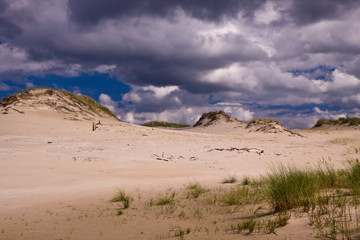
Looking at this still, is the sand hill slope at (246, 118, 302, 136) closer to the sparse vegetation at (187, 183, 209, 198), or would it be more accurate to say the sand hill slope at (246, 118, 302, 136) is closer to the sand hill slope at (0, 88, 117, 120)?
the sand hill slope at (0, 88, 117, 120)

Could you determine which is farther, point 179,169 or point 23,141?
point 23,141

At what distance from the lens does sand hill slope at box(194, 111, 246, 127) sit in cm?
3004

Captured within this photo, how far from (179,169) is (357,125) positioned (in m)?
25.5

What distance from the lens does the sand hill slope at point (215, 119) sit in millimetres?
30038

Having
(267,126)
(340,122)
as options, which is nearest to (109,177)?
(267,126)

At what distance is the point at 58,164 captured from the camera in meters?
10.0

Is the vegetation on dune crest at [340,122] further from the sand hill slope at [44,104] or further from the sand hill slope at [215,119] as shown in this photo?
the sand hill slope at [44,104]

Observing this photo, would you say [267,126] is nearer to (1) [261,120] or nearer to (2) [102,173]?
(1) [261,120]

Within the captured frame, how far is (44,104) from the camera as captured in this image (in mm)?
20531

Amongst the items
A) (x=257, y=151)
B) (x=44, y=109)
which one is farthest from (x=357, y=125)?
(x=44, y=109)

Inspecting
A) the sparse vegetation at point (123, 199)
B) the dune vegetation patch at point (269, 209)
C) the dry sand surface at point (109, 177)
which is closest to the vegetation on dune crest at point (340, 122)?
the dry sand surface at point (109, 177)

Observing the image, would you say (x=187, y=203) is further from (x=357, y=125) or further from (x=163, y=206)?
(x=357, y=125)

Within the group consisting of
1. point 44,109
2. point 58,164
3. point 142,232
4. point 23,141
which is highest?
point 44,109

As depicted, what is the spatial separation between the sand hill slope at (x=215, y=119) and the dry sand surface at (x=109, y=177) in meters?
11.3
